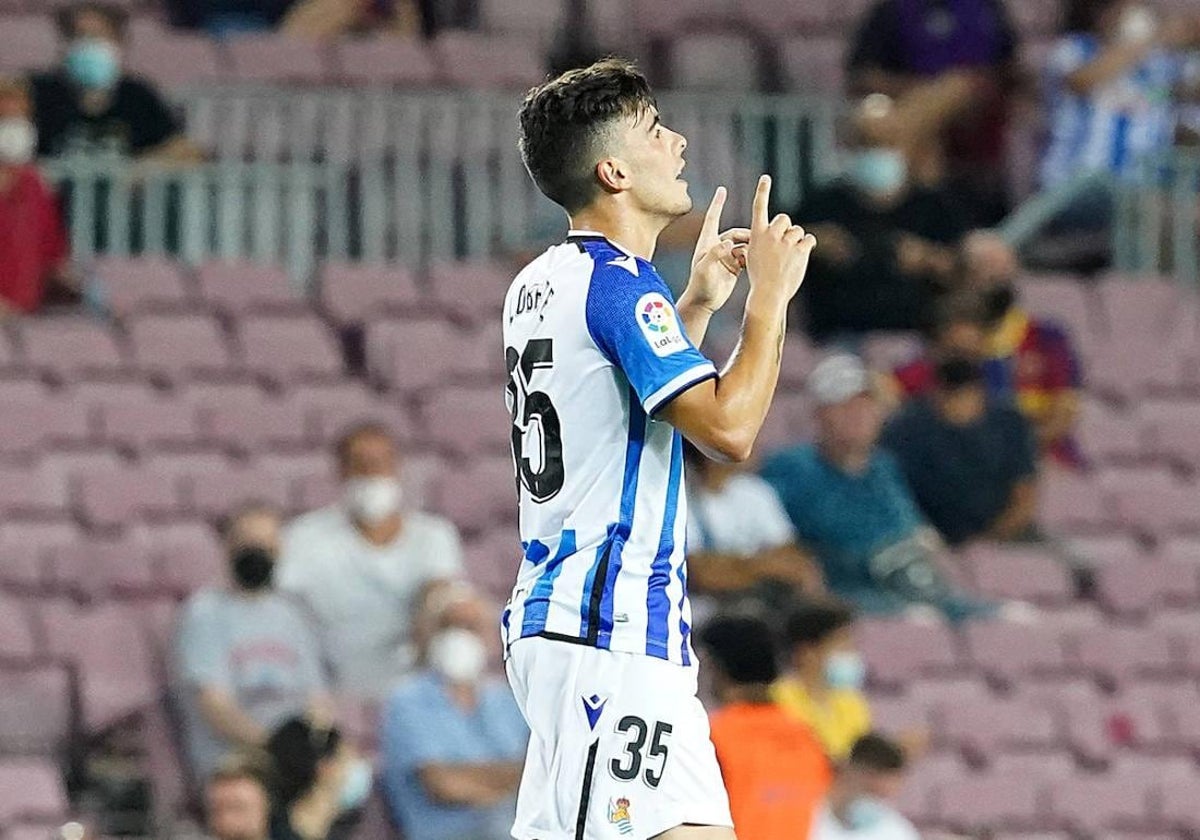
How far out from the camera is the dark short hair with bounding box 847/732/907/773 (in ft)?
28.6

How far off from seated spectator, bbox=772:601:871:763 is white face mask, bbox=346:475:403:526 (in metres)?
1.51

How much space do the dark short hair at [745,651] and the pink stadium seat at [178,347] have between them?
363 centimetres

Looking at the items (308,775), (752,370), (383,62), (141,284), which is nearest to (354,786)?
(308,775)

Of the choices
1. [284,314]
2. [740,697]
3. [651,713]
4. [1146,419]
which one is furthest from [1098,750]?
[651,713]

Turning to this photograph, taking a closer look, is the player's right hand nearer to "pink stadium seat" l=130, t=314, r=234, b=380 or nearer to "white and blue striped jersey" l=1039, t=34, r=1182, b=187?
"pink stadium seat" l=130, t=314, r=234, b=380

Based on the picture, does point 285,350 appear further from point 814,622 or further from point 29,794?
point 814,622

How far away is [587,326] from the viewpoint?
17.0 ft

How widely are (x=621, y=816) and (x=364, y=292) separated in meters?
6.78

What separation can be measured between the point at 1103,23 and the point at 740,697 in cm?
632

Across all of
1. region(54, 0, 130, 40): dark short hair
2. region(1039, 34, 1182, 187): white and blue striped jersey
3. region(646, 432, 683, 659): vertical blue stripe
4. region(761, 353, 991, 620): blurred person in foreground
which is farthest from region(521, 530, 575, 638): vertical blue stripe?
region(1039, 34, 1182, 187): white and blue striped jersey

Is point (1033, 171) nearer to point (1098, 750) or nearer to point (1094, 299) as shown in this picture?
point (1094, 299)

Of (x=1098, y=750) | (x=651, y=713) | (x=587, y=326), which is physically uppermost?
(x=587, y=326)

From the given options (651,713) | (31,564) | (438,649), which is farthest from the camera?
(31,564)

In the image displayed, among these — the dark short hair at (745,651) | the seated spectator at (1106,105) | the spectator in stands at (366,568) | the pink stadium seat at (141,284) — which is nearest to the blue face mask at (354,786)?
the spectator in stands at (366,568)
